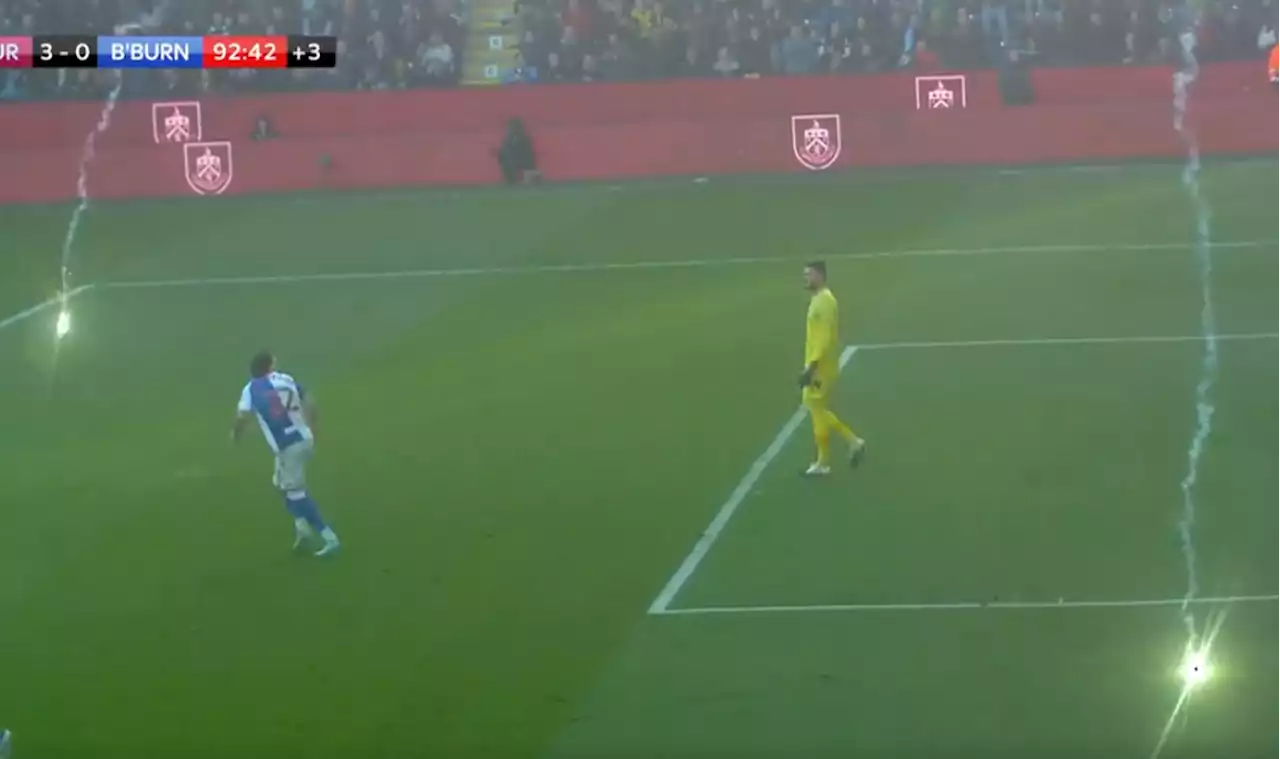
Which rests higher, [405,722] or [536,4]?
[536,4]

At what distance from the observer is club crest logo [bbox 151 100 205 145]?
3847cm

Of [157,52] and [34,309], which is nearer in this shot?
[157,52]

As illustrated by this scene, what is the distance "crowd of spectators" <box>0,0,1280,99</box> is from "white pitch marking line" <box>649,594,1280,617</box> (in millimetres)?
25327

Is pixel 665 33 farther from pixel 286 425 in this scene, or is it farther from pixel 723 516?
pixel 286 425

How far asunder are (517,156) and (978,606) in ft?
80.2

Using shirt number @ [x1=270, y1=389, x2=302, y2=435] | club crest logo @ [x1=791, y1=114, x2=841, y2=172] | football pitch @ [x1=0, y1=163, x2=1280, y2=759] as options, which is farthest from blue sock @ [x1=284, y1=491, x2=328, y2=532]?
club crest logo @ [x1=791, y1=114, x2=841, y2=172]

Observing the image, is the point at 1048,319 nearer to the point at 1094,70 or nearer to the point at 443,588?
the point at 443,588

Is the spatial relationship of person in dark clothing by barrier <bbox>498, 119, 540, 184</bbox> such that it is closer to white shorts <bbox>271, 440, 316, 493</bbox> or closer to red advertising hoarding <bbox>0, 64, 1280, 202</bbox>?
red advertising hoarding <bbox>0, 64, 1280, 202</bbox>

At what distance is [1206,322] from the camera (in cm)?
2362

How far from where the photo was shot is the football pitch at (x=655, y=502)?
12320mm

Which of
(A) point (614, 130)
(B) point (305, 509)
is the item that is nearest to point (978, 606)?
(B) point (305, 509)

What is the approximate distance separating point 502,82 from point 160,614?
87.7ft

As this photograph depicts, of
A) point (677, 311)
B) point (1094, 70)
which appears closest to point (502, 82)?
point (1094, 70)

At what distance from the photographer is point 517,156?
37.3 meters
